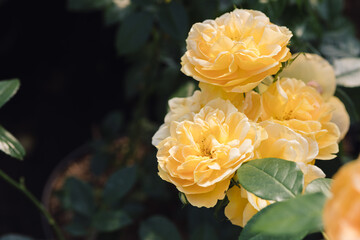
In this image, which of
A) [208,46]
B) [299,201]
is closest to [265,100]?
[208,46]

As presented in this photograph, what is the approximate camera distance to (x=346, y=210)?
0.23 m

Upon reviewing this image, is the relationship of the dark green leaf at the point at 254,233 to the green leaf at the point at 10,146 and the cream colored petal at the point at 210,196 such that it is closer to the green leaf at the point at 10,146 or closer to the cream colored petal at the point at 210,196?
the cream colored petal at the point at 210,196

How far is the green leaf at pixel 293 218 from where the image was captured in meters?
0.27

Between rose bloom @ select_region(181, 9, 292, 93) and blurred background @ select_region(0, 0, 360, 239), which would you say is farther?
blurred background @ select_region(0, 0, 360, 239)

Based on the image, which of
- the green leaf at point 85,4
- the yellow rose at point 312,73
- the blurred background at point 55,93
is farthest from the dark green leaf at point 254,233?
the blurred background at point 55,93

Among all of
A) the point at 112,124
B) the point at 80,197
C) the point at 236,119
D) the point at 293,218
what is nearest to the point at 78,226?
the point at 80,197

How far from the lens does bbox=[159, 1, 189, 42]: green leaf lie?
2.60 ft

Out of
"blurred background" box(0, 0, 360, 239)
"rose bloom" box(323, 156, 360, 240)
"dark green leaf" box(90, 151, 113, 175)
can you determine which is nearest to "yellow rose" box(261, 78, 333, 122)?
"rose bloom" box(323, 156, 360, 240)

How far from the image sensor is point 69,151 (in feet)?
4.74

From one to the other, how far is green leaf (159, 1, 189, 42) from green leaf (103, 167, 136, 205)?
11.1 inches

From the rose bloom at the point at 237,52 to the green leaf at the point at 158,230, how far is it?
376mm

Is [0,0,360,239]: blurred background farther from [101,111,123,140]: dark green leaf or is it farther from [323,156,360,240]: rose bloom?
[323,156,360,240]: rose bloom

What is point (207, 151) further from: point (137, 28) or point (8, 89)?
point (137, 28)

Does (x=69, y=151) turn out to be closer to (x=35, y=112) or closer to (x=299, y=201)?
(x=35, y=112)
